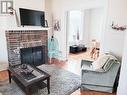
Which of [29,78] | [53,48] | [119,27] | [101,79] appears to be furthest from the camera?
[53,48]

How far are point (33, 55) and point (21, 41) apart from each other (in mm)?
659

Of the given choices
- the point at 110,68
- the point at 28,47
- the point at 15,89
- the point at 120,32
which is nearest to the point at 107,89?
the point at 110,68

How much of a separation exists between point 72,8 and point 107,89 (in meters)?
2.94

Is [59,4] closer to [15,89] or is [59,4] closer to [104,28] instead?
[104,28]

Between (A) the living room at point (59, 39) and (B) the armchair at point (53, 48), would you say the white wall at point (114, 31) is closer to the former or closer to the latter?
(A) the living room at point (59, 39)

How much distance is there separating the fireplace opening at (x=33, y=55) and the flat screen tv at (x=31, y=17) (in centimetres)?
83

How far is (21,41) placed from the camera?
3750 mm

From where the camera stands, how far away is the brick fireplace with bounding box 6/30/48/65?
11.6ft

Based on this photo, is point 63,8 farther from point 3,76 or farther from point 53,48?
point 3,76

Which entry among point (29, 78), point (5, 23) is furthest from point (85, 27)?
point (29, 78)

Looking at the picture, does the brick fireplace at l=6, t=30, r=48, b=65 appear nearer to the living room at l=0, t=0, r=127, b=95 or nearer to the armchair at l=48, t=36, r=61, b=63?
the living room at l=0, t=0, r=127, b=95

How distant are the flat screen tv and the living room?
13 cm

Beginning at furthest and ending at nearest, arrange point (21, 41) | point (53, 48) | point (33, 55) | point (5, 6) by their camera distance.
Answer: point (53, 48)
point (33, 55)
point (21, 41)
point (5, 6)

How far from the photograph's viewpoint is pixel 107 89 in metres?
2.60
